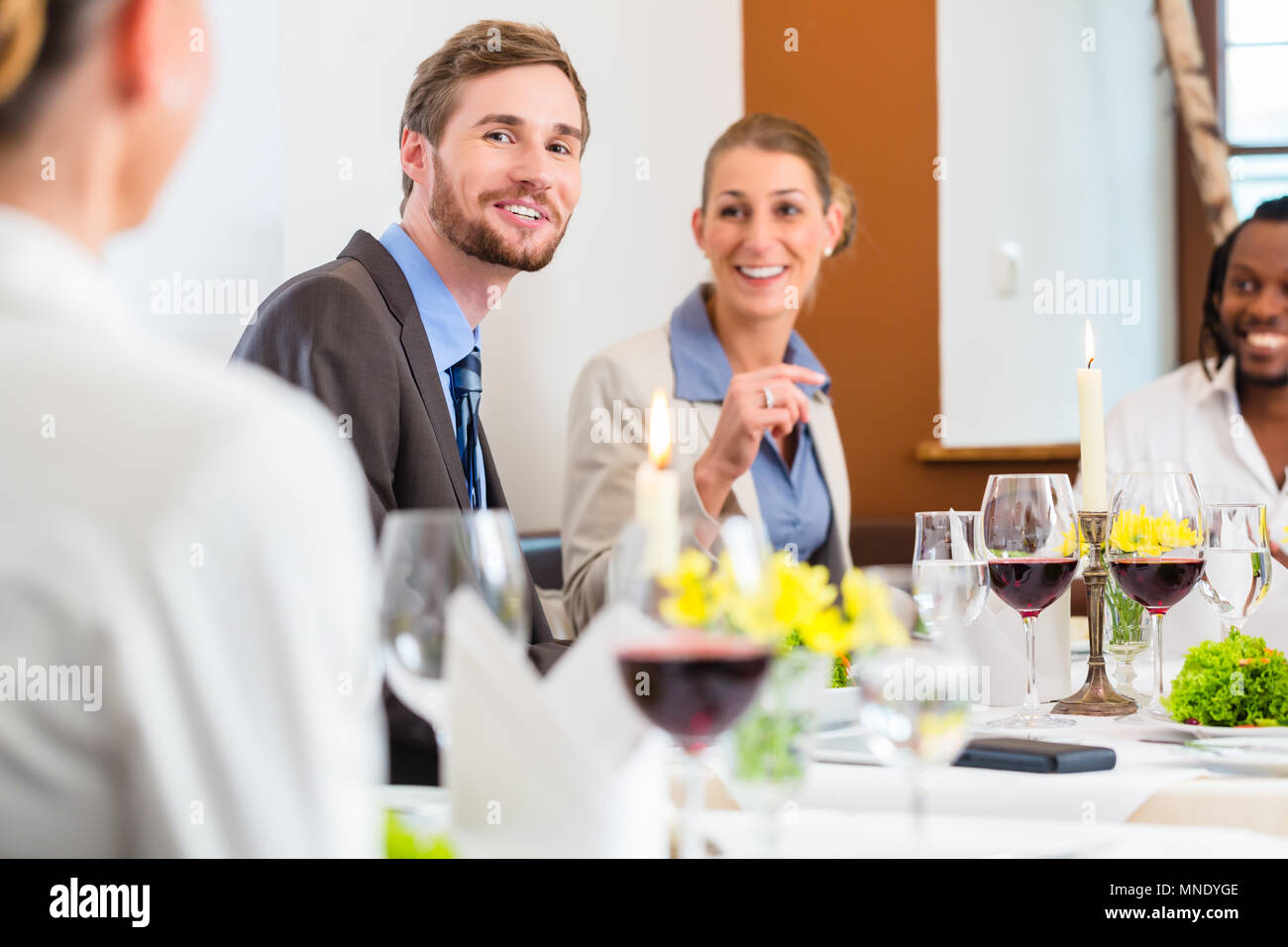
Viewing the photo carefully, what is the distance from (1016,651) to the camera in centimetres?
152

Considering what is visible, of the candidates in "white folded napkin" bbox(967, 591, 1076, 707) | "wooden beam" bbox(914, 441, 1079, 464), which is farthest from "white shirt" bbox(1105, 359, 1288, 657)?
"white folded napkin" bbox(967, 591, 1076, 707)

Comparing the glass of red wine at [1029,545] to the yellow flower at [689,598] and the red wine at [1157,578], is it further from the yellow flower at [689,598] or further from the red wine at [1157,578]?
the yellow flower at [689,598]

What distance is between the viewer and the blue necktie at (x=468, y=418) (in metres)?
1.94

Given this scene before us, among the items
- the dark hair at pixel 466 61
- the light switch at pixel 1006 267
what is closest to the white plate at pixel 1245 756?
the dark hair at pixel 466 61

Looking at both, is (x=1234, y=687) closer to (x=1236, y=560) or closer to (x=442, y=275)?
(x=1236, y=560)

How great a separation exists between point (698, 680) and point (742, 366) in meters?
2.15

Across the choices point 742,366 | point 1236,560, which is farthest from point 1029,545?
point 742,366

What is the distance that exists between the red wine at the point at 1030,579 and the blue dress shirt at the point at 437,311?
0.83m

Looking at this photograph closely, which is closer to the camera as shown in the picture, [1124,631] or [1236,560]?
[1236,560]

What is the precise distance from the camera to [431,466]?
66.3 inches

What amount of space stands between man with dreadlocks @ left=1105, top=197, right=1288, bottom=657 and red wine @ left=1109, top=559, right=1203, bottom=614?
167 centimetres

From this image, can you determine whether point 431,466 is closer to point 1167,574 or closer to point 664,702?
point 1167,574

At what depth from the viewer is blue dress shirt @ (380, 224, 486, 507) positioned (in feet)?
6.47
